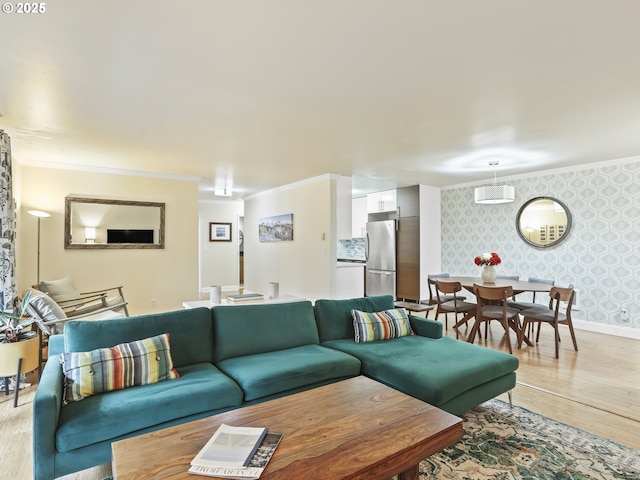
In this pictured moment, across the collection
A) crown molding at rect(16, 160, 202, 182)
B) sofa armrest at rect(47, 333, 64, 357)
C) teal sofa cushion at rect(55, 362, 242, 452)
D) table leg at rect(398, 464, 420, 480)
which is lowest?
table leg at rect(398, 464, 420, 480)

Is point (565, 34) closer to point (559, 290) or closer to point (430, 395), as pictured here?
point (430, 395)

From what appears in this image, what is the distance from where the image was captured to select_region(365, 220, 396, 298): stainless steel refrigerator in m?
7.54

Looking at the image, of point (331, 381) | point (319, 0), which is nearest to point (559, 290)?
point (331, 381)

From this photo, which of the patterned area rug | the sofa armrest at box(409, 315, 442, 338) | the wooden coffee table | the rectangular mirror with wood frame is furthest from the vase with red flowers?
the rectangular mirror with wood frame

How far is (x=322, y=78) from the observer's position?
251cm

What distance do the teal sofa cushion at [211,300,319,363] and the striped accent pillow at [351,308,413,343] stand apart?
0.37 meters

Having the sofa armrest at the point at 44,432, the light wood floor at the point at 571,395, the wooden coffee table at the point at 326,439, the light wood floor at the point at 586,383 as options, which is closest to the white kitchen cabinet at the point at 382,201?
the light wood floor at the point at 586,383

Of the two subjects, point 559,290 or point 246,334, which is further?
point 559,290

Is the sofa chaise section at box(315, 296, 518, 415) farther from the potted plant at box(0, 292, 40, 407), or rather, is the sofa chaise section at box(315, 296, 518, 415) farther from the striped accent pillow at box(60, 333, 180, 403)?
the potted plant at box(0, 292, 40, 407)

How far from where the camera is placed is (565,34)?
1972 mm

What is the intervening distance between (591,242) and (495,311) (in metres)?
2.19

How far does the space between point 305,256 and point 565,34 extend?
5.23m

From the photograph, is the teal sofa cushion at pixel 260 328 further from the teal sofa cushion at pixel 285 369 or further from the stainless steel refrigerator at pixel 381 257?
the stainless steel refrigerator at pixel 381 257

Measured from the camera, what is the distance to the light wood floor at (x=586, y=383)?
8.42ft
